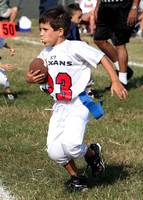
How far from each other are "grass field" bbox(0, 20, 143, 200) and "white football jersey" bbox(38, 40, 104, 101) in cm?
86

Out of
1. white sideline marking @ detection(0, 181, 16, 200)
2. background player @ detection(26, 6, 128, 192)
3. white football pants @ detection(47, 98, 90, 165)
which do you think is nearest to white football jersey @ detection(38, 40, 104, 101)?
background player @ detection(26, 6, 128, 192)

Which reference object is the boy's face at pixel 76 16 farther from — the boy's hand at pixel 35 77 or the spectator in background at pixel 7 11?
the spectator in background at pixel 7 11

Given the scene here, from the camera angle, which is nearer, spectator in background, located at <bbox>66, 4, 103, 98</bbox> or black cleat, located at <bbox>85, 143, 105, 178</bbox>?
black cleat, located at <bbox>85, 143, 105, 178</bbox>

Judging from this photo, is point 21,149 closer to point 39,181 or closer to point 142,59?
point 39,181

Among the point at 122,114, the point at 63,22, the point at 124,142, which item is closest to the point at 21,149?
the point at 124,142

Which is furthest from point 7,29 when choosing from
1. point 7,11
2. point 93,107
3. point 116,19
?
point 7,11

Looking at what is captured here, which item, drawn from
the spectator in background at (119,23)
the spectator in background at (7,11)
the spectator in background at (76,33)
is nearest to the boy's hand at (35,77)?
the spectator in background at (76,33)

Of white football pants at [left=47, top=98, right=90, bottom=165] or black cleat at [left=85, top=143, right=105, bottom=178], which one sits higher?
white football pants at [left=47, top=98, right=90, bottom=165]

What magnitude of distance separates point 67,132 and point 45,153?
1.06m

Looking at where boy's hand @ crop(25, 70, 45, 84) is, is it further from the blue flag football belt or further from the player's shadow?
the player's shadow

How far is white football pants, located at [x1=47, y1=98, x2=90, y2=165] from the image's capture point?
355cm

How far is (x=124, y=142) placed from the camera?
496cm

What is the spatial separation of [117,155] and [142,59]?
8.08 m

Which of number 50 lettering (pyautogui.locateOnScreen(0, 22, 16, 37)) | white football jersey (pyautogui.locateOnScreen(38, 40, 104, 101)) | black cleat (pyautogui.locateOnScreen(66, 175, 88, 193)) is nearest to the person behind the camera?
black cleat (pyautogui.locateOnScreen(66, 175, 88, 193))
